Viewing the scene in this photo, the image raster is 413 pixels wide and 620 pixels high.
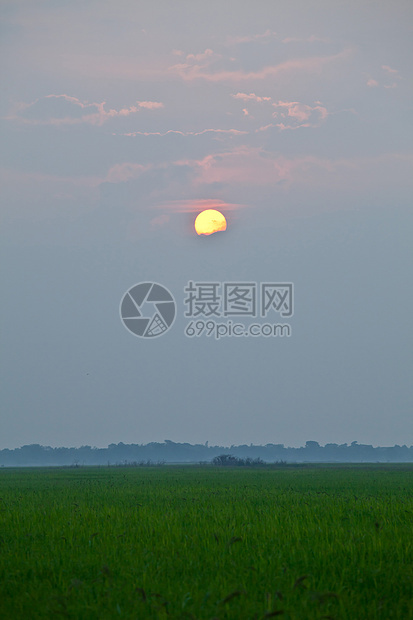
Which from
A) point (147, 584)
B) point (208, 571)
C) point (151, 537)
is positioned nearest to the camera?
point (147, 584)

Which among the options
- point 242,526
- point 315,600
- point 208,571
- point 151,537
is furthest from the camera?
point 242,526

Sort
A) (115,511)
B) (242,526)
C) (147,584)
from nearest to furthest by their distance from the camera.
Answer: (147,584) < (242,526) < (115,511)

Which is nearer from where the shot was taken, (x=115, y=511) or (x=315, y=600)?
(x=315, y=600)

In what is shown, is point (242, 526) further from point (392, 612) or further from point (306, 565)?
point (392, 612)

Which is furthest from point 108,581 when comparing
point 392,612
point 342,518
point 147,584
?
point 342,518

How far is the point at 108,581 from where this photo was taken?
8.55 m

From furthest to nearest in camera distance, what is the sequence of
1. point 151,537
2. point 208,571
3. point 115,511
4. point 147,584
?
1. point 115,511
2. point 151,537
3. point 208,571
4. point 147,584

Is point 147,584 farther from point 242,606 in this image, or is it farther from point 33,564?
point 33,564

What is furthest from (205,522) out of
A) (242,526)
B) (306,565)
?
(306,565)

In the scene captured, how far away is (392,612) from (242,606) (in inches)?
69.3

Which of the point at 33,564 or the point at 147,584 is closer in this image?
the point at 147,584

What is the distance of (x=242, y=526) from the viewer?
13016 mm

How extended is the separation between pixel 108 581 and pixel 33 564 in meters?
1.88

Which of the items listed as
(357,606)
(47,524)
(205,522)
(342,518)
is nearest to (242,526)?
(205,522)
